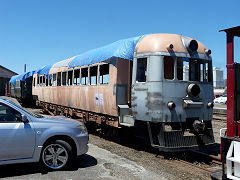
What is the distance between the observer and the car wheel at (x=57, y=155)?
5496mm

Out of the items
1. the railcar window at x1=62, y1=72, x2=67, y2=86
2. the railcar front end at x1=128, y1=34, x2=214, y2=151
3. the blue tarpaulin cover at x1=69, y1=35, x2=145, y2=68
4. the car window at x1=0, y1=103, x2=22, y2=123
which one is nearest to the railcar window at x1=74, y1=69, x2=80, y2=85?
the railcar window at x1=62, y1=72, x2=67, y2=86

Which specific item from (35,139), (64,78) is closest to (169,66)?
(35,139)

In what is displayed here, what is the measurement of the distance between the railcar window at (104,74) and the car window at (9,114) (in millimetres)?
3968

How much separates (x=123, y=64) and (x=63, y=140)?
3.46 metres

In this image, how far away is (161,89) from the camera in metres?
7.11

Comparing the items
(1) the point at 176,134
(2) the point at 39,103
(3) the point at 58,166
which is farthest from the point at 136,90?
(2) the point at 39,103

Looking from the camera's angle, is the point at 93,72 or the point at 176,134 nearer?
the point at 176,134

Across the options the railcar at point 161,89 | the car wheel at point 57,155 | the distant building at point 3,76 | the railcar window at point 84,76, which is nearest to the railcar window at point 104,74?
the railcar at point 161,89

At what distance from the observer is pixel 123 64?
27.2ft

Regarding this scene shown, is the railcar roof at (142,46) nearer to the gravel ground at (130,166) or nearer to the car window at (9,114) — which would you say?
the gravel ground at (130,166)

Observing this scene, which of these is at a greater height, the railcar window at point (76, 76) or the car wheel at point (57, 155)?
the railcar window at point (76, 76)

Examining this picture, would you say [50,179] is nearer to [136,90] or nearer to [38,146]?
[38,146]

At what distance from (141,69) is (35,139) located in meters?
3.72

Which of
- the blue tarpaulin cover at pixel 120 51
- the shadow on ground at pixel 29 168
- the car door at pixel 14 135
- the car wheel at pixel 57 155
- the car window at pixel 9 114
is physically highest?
the blue tarpaulin cover at pixel 120 51
